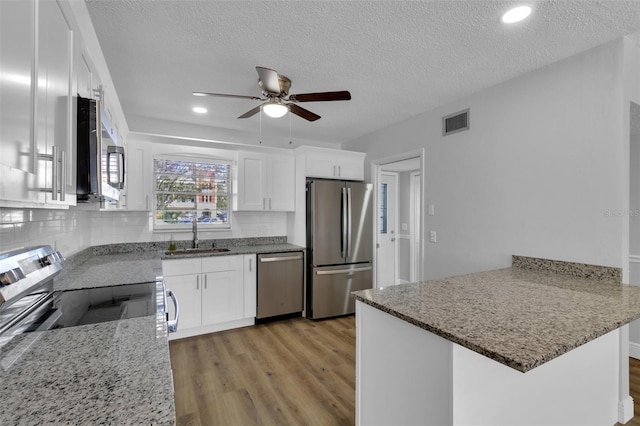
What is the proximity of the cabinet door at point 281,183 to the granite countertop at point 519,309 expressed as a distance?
258 centimetres

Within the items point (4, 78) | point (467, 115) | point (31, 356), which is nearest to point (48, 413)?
point (31, 356)

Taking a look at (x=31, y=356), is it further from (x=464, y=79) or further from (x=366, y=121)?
(x=366, y=121)

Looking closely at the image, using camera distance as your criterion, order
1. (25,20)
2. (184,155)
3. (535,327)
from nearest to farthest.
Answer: (25,20), (535,327), (184,155)

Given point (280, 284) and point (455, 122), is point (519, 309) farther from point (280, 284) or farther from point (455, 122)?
point (280, 284)

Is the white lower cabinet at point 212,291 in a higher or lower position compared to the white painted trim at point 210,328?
higher

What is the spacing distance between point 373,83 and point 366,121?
1093 millimetres

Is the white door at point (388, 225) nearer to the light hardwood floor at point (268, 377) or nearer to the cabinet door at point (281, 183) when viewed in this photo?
the cabinet door at point (281, 183)

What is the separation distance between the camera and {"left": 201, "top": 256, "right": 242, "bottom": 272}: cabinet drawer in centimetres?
338

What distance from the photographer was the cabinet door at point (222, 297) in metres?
3.38

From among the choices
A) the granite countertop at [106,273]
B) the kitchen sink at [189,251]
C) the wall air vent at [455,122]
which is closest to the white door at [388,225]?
the wall air vent at [455,122]

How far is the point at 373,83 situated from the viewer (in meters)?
2.70

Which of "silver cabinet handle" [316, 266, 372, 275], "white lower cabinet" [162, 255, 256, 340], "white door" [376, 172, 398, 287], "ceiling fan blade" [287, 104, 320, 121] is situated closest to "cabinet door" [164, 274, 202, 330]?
"white lower cabinet" [162, 255, 256, 340]

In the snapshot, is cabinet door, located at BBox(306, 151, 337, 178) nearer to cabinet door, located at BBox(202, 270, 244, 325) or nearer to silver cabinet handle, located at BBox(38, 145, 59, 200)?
cabinet door, located at BBox(202, 270, 244, 325)

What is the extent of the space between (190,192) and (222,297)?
135 centimetres
